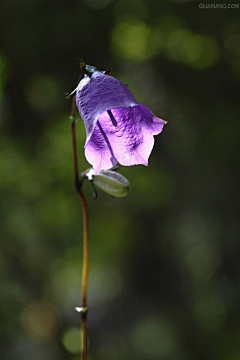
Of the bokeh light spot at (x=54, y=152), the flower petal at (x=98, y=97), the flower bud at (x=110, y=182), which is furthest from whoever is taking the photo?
the bokeh light spot at (x=54, y=152)

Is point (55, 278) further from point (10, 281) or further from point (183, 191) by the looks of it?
point (183, 191)

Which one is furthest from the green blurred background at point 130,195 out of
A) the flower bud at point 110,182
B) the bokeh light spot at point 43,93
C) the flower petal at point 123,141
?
the flower petal at point 123,141

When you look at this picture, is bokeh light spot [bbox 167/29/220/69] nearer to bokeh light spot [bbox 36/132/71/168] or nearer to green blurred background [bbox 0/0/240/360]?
green blurred background [bbox 0/0/240/360]

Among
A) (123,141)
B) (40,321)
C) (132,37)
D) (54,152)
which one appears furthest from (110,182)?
(40,321)

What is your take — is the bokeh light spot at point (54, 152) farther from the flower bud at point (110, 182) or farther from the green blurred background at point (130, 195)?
the flower bud at point (110, 182)

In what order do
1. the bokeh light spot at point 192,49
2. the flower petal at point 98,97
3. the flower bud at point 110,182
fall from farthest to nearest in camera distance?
the bokeh light spot at point 192,49
the flower bud at point 110,182
the flower petal at point 98,97
